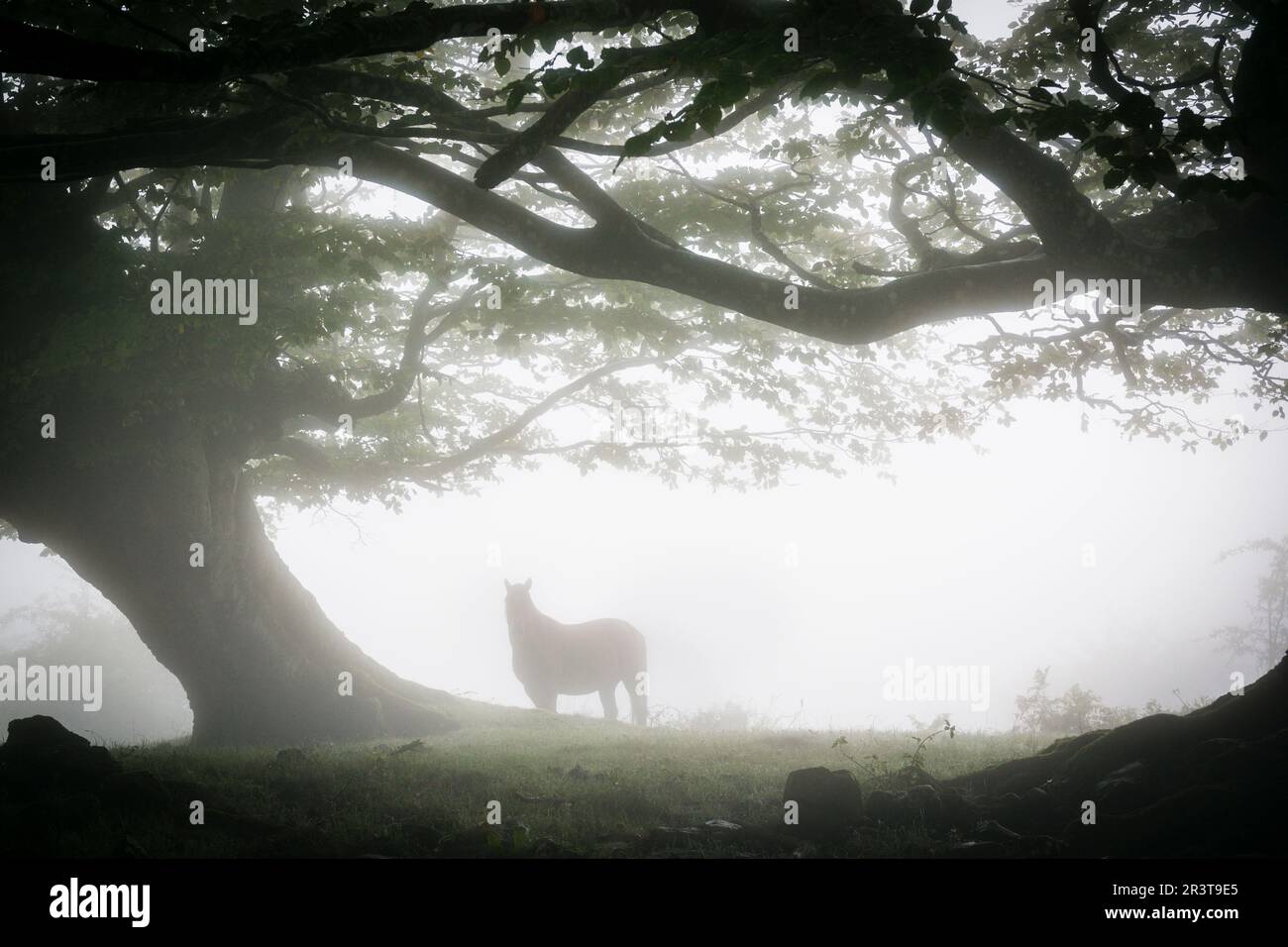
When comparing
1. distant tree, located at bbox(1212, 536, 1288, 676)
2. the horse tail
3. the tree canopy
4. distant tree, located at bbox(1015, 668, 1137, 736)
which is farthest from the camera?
distant tree, located at bbox(1212, 536, 1288, 676)

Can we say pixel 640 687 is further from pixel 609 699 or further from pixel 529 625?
pixel 529 625

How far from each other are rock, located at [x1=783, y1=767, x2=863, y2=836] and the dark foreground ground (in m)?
0.01

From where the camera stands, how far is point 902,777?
694cm

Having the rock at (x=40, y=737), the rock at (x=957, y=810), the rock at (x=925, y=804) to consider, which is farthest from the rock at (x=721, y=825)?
the rock at (x=40, y=737)

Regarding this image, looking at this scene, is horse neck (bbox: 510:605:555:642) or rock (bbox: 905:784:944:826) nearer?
rock (bbox: 905:784:944:826)

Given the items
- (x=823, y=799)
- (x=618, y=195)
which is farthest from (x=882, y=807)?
(x=618, y=195)

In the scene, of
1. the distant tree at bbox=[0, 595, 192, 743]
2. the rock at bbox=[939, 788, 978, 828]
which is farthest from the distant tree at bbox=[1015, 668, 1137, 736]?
the distant tree at bbox=[0, 595, 192, 743]

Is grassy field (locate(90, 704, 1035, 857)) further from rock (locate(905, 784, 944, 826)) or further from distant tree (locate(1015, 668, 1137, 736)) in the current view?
distant tree (locate(1015, 668, 1137, 736))

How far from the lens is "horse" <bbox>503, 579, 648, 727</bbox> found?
47.1 feet

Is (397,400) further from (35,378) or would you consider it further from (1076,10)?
(1076,10)

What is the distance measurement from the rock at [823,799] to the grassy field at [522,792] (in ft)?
0.72

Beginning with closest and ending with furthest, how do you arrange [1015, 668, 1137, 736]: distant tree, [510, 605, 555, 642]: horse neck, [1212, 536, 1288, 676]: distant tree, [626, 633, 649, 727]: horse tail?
1. [1015, 668, 1137, 736]: distant tree
2. [510, 605, 555, 642]: horse neck
3. [626, 633, 649, 727]: horse tail
4. [1212, 536, 1288, 676]: distant tree

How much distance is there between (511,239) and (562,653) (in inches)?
383

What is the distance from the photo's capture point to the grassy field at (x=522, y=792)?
17.6 ft
